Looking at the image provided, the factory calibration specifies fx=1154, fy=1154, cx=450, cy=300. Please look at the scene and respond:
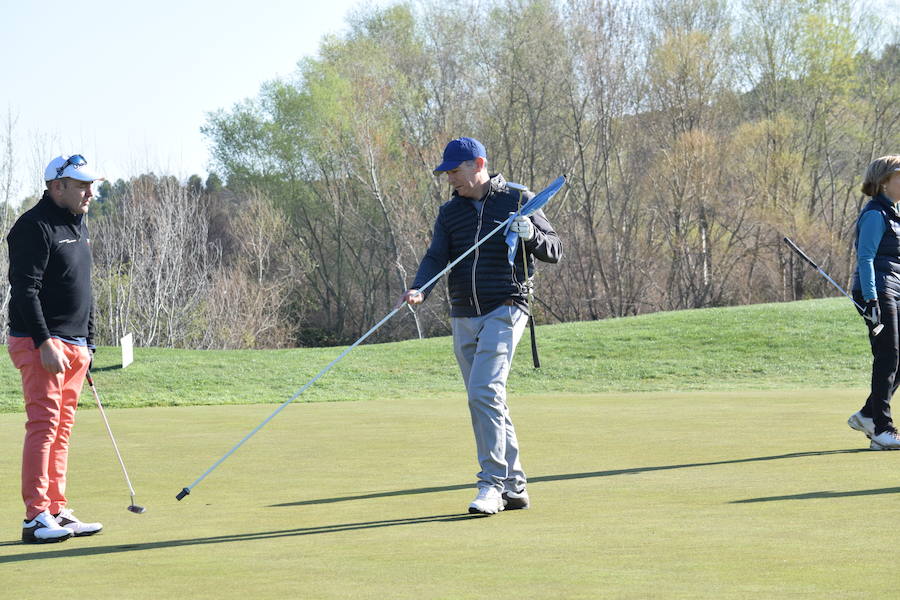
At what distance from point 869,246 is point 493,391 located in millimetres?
3505

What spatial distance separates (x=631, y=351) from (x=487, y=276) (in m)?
14.3

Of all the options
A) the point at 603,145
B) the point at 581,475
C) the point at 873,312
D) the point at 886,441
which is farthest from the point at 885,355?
the point at 603,145

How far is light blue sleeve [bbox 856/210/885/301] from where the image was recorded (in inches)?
321

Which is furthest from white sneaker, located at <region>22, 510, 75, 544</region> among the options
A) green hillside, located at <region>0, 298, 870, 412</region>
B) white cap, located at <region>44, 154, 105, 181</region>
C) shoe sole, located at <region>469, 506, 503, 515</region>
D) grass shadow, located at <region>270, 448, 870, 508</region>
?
green hillside, located at <region>0, 298, 870, 412</region>

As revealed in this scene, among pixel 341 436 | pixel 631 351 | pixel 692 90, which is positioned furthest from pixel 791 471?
pixel 692 90

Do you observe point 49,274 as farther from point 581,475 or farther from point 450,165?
point 581,475

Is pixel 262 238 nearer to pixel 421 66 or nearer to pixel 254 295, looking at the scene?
pixel 254 295

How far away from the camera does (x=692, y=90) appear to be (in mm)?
40812

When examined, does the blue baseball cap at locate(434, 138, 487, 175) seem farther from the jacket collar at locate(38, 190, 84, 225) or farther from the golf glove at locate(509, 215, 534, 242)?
the jacket collar at locate(38, 190, 84, 225)

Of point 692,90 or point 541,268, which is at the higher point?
point 692,90

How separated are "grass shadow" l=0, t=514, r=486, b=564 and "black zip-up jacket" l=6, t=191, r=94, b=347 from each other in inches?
40.9

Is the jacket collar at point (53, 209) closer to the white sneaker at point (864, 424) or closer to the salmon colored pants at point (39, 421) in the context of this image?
the salmon colored pants at point (39, 421)

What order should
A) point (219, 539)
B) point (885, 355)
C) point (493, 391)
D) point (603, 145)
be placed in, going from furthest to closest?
1. point (603, 145)
2. point (885, 355)
3. point (493, 391)
4. point (219, 539)

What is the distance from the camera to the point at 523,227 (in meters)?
6.05
